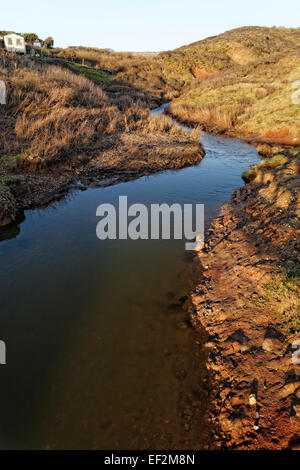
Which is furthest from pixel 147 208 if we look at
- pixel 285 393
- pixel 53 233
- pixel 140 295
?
pixel 285 393

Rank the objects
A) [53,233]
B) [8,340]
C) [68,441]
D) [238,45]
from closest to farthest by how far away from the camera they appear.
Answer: [68,441]
[8,340]
[53,233]
[238,45]

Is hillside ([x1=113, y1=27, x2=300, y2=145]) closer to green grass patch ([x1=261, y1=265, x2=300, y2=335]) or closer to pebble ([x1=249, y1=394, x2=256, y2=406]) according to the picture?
green grass patch ([x1=261, y1=265, x2=300, y2=335])

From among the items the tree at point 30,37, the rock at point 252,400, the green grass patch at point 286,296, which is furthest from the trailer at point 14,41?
the rock at point 252,400

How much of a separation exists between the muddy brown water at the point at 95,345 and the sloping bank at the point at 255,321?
Result: 339 millimetres

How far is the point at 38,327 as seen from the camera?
4.54m

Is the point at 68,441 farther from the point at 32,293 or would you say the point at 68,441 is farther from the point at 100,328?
the point at 32,293

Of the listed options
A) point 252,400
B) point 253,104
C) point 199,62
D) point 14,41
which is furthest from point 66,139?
point 199,62

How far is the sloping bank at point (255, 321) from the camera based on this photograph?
125 inches

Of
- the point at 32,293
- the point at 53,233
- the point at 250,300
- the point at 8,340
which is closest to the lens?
the point at 8,340

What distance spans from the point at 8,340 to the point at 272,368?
405 cm

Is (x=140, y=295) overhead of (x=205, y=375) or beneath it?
overhead

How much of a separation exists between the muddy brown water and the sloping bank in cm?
34

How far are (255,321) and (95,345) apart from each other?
2625 millimetres

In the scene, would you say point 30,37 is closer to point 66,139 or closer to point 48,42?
point 48,42
